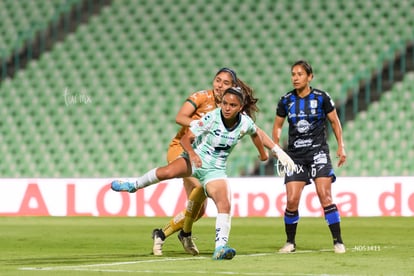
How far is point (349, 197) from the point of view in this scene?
19.1 m

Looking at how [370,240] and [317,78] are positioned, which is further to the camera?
[317,78]

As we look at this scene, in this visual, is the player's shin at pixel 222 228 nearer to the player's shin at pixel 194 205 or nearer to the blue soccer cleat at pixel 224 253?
the blue soccer cleat at pixel 224 253

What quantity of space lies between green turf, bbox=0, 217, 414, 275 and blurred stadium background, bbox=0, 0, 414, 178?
3615 millimetres

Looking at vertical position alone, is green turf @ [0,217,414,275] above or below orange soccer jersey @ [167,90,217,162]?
below

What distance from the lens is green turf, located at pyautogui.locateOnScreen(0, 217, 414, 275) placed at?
8734mm

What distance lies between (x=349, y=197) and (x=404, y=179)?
43.5 inches

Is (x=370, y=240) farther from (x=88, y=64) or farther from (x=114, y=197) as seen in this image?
(x=88, y=64)

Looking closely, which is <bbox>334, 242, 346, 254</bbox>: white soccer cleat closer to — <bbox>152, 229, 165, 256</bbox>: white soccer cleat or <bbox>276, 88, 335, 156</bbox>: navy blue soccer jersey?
<bbox>276, 88, 335, 156</bbox>: navy blue soccer jersey

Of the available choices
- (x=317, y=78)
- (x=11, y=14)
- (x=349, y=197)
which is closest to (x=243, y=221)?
(x=349, y=197)

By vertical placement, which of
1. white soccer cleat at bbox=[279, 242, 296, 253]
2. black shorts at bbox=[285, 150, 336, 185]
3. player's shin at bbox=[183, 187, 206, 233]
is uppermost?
black shorts at bbox=[285, 150, 336, 185]

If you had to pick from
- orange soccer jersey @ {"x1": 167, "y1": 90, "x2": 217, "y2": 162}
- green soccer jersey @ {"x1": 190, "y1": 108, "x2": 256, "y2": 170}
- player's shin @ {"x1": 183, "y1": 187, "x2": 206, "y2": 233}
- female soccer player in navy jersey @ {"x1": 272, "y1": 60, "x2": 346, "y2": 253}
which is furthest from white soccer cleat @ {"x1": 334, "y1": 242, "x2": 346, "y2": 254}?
orange soccer jersey @ {"x1": 167, "y1": 90, "x2": 217, "y2": 162}

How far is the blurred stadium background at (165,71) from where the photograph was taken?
21828mm

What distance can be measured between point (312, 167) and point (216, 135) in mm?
1585

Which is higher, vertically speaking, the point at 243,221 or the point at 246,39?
the point at 246,39
